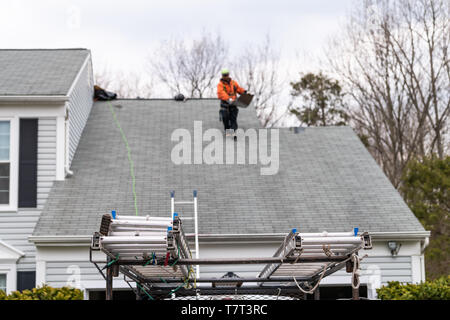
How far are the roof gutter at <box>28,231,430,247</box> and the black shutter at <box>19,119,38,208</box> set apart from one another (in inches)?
58.3

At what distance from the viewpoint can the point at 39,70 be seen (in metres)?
14.8

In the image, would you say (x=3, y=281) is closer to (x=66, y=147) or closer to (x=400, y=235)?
(x=66, y=147)

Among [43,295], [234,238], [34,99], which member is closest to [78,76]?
[34,99]

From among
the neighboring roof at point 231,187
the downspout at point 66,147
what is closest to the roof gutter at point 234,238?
the neighboring roof at point 231,187

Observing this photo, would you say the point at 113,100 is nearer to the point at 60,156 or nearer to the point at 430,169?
the point at 60,156

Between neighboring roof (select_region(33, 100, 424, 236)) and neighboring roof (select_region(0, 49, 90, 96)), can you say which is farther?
neighboring roof (select_region(0, 49, 90, 96))

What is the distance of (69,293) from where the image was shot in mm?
9586

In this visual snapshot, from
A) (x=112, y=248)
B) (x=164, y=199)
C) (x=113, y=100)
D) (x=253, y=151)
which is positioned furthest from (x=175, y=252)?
(x=113, y=100)

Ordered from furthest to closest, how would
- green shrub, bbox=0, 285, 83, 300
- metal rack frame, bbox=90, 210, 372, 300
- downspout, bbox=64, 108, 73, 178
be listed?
downspout, bbox=64, 108, 73, 178
green shrub, bbox=0, 285, 83, 300
metal rack frame, bbox=90, 210, 372, 300

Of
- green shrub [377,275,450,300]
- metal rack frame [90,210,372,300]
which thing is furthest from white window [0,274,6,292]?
metal rack frame [90,210,372,300]

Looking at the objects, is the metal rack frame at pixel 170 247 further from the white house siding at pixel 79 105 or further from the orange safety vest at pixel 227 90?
the orange safety vest at pixel 227 90

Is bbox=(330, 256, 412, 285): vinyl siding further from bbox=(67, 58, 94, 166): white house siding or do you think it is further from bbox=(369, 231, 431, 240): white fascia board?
bbox=(67, 58, 94, 166): white house siding

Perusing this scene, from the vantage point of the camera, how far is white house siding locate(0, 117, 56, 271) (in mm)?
12203

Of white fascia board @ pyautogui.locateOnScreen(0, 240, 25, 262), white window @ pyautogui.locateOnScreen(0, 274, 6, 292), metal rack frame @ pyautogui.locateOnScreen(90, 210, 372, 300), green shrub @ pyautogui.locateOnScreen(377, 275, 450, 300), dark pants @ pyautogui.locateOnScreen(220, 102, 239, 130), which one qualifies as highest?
dark pants @ pyautogui.locateOnScreen(220, 102, 239, 130)
